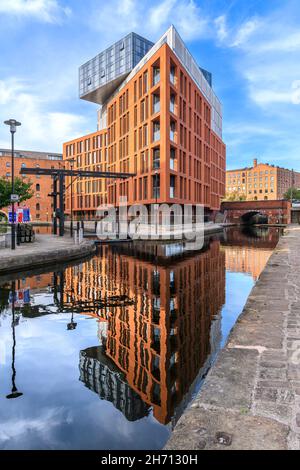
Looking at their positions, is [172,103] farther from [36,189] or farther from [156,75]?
[36,189]

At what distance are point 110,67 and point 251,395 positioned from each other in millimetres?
64873

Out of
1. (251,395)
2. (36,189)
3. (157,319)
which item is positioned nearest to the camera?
(251,395)

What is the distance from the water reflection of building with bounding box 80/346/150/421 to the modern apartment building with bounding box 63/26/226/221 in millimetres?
27575

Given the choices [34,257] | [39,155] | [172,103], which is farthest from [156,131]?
[39,155]

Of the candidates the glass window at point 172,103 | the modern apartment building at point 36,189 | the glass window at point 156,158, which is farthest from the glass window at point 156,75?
the modern apartment building at point 36,189

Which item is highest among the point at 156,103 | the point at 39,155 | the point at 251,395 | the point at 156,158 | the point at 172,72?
the point at 39,155

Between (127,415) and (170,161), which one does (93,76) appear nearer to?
(170,161)

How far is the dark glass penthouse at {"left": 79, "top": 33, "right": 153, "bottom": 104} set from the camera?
183ft

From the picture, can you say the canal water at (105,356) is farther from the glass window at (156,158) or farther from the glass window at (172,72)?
the glass window at (172,72)

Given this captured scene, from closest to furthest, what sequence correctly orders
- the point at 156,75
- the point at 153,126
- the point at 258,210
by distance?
the point at 156,75
the point at 153,126
the point at 258,210

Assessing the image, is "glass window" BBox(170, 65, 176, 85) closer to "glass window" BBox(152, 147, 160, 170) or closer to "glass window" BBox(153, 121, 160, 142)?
"glass window" BBox(153, 121, 160, 142)

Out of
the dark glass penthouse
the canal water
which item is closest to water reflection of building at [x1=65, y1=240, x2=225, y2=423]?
the canal water

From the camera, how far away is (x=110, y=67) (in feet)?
192
